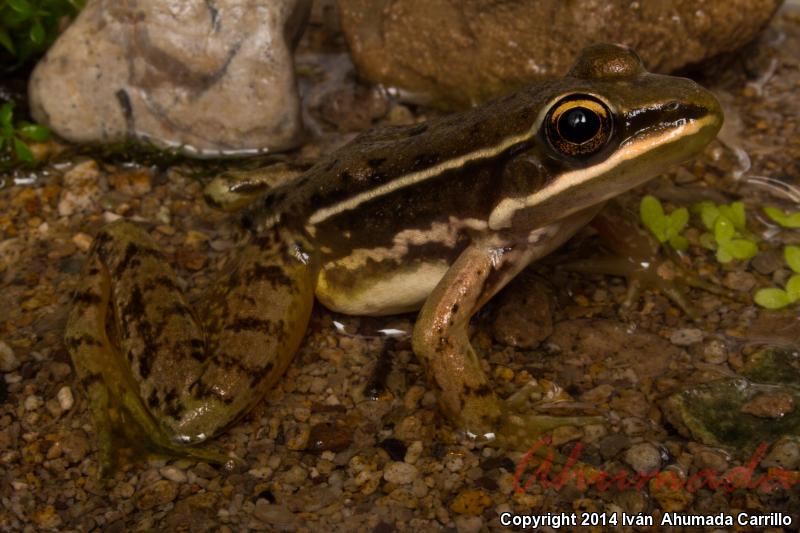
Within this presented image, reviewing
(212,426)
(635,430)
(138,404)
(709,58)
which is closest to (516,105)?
(635,430)

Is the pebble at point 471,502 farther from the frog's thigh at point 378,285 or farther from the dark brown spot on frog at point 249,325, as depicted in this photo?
the dark brown spot on frog at point 249,325

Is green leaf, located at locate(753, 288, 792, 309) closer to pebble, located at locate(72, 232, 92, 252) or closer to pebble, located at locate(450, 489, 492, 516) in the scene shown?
pebble, located at locate(450, 489, 492, 516)

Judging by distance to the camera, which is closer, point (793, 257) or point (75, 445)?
point (75, 445)

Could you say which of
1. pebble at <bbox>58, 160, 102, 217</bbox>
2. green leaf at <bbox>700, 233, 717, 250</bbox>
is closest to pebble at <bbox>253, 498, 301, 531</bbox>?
pebble at <bbox>58, 160, 102, 217</bbox>

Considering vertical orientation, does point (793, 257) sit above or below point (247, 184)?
below

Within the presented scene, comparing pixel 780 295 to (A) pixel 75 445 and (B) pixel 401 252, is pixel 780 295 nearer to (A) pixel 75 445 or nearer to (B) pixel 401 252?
(B) pixel 401 252

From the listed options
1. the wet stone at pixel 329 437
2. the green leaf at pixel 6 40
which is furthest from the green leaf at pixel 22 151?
the wet stone at pixel 329 437

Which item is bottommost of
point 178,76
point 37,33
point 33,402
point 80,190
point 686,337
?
point 33,402

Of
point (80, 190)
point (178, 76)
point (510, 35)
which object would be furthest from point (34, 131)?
point (510, 35)
